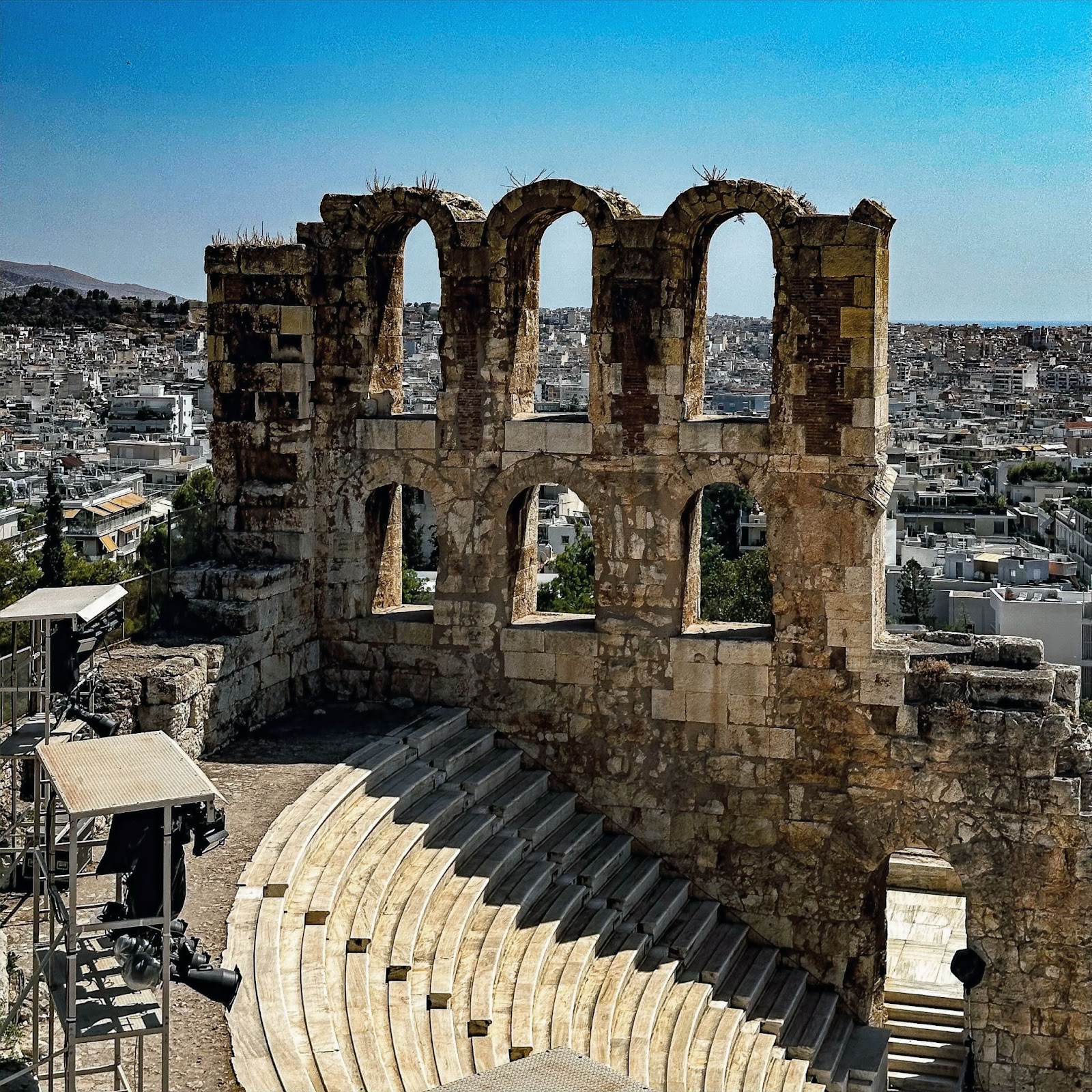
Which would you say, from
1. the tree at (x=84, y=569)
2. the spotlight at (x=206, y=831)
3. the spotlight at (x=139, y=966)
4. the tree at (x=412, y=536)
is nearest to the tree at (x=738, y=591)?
the tree at (x=84, y=569)

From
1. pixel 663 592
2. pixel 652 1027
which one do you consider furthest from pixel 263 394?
pixel 652 1027

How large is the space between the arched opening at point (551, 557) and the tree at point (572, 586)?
0.5 inches

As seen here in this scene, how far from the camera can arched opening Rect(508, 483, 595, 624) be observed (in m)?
17.2

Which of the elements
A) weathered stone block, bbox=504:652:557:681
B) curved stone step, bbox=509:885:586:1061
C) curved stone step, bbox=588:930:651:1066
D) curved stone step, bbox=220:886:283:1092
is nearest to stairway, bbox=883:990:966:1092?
curved stone step, bbox=588:930:651:1066

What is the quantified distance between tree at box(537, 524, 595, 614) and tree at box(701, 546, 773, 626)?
2246mm

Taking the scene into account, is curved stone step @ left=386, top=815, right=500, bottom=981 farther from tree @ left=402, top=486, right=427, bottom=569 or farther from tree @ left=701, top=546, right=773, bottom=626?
tree @ left=402, top=486, right=427, bottom=569

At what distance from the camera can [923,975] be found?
1845cm

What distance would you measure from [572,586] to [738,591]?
3.33m

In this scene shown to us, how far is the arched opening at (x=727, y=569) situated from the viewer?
16703mm

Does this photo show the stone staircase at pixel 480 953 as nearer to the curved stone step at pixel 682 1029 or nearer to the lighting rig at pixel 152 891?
the curved stone step at pixel 682 1029

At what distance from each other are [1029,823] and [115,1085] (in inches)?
377

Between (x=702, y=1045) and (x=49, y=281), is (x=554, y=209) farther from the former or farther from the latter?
(x=49, y=281)

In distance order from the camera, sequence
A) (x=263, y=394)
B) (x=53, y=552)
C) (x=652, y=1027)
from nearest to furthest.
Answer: (x=652, y=1027) < (x=263, y=394) < (x=53, y=552)

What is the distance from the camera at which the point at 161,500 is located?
5428 centimetres
